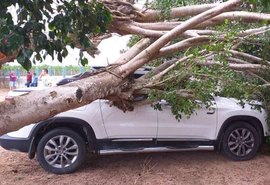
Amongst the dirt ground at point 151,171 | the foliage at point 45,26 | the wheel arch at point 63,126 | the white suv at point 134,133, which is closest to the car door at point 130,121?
the white suv at point 134,133

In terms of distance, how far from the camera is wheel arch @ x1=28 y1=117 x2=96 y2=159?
20.6 ft

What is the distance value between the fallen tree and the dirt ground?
43.5 inches

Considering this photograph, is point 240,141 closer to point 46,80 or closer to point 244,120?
point 244,120

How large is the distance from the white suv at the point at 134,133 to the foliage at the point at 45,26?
3443 millimetres

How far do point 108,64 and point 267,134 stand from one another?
337cm

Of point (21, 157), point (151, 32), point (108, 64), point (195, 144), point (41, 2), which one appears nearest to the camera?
point (41, 2)

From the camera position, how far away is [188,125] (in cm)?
688

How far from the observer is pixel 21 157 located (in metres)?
7.48

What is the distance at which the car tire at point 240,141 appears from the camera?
7016 mm

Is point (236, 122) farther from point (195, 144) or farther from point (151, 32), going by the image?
point (151, 32)

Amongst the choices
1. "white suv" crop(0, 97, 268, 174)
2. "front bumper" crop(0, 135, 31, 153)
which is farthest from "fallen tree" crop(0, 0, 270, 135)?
"front bumper" crop(0, 135, 31, 153)

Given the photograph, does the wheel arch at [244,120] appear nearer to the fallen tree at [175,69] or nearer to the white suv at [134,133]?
the white suv at [134,133]

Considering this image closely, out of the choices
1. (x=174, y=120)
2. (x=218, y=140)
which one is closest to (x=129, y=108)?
(x=174, y=120)

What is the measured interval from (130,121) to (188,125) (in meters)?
1.05
